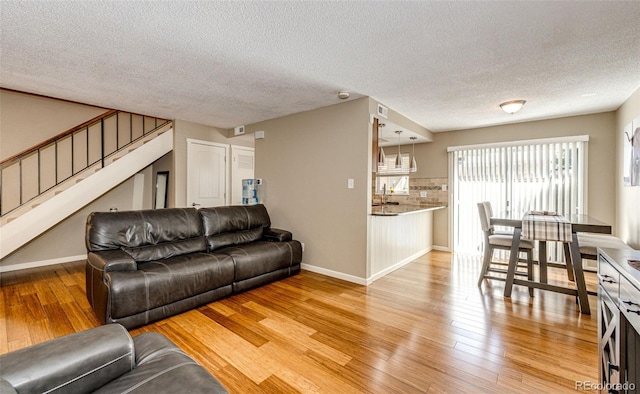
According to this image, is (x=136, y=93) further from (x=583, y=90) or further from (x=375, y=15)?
(x=583, y=90)

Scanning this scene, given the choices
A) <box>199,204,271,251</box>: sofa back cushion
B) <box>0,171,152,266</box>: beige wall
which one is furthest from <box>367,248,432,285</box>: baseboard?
<box>0,171,152,266</box>: beige wall

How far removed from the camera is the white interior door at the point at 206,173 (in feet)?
16.5

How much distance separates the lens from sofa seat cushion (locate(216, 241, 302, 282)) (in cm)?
319

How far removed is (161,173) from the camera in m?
5.29

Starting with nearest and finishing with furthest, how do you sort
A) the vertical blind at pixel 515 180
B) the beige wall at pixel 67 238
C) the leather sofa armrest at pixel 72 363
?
the leather sofa armrest at pixel 72 363, the beige wall at pixel 67 238, the vertical blind at pixel 515 180

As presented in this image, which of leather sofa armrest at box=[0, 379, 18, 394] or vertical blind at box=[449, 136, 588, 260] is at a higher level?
vertical blind at box=[449, 136, 588, 260]

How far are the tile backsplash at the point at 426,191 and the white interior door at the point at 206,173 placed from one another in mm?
3101

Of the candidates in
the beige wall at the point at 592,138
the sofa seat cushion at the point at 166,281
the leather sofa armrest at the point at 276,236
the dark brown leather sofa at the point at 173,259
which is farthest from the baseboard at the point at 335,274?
the beige wall at the point at 592,138

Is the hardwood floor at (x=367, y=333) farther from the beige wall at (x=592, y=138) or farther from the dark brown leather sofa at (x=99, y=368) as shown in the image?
the beige wall at (x=592, y=138)

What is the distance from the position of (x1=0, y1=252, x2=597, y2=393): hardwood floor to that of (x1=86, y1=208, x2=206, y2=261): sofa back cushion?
2.20ft

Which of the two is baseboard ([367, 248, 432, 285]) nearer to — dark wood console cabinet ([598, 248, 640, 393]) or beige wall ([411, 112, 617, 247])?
beige wall ([411, 112, 617, 247])

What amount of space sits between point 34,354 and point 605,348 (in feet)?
7.90

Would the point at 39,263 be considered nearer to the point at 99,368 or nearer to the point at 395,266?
the point at 99,368

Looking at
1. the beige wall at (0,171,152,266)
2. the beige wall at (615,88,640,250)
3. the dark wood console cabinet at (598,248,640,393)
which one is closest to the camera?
the dark wood console cabinet at (598,248,640,393)
